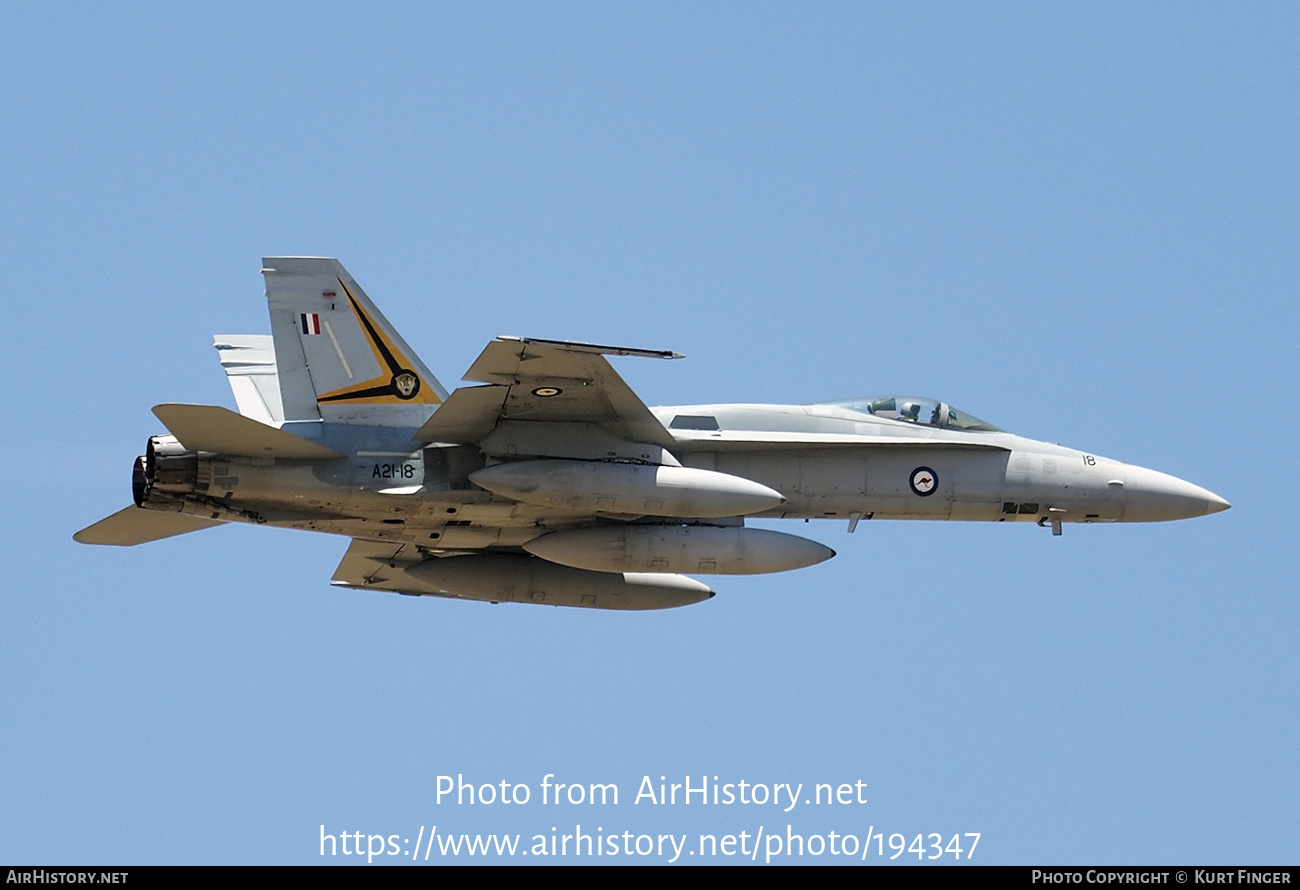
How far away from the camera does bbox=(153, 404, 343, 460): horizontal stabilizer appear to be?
20078 mm

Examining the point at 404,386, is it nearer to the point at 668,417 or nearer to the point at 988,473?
the point at 668,417

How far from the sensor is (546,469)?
2116 cm

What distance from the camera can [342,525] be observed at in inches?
879

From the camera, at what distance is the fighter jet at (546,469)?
21.1 meters

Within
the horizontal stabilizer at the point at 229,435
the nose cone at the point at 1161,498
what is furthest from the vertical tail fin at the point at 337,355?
the nose cone at the point at 1161,498

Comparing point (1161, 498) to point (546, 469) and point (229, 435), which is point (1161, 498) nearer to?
point (546, 469)

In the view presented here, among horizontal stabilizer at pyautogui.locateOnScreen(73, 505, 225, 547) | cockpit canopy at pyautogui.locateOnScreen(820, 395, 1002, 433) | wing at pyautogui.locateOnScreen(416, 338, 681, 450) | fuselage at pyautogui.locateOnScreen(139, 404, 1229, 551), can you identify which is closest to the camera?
wing at pyautogui.locateOnScreen(416, 338, 681, 450)

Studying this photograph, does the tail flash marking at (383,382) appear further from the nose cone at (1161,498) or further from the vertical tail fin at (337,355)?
the nose cone at (1161,498)

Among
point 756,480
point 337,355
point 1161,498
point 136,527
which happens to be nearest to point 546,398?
point 337,355

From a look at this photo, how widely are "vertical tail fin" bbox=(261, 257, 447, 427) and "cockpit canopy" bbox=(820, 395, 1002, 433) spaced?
515 cm

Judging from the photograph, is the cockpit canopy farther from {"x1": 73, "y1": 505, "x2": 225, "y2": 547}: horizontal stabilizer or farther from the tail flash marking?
{"x1": 73, "y1": 505, "x2": 225, "y2": 547}: horizontal stabilizer

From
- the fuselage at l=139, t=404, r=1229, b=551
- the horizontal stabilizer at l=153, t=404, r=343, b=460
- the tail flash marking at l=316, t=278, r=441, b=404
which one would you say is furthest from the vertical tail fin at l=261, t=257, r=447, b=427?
the horizontal stabilizer at l=153, t=404, r=343, b=460

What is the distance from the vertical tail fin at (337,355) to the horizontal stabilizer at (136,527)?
2.28 meters

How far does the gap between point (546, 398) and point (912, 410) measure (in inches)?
197
